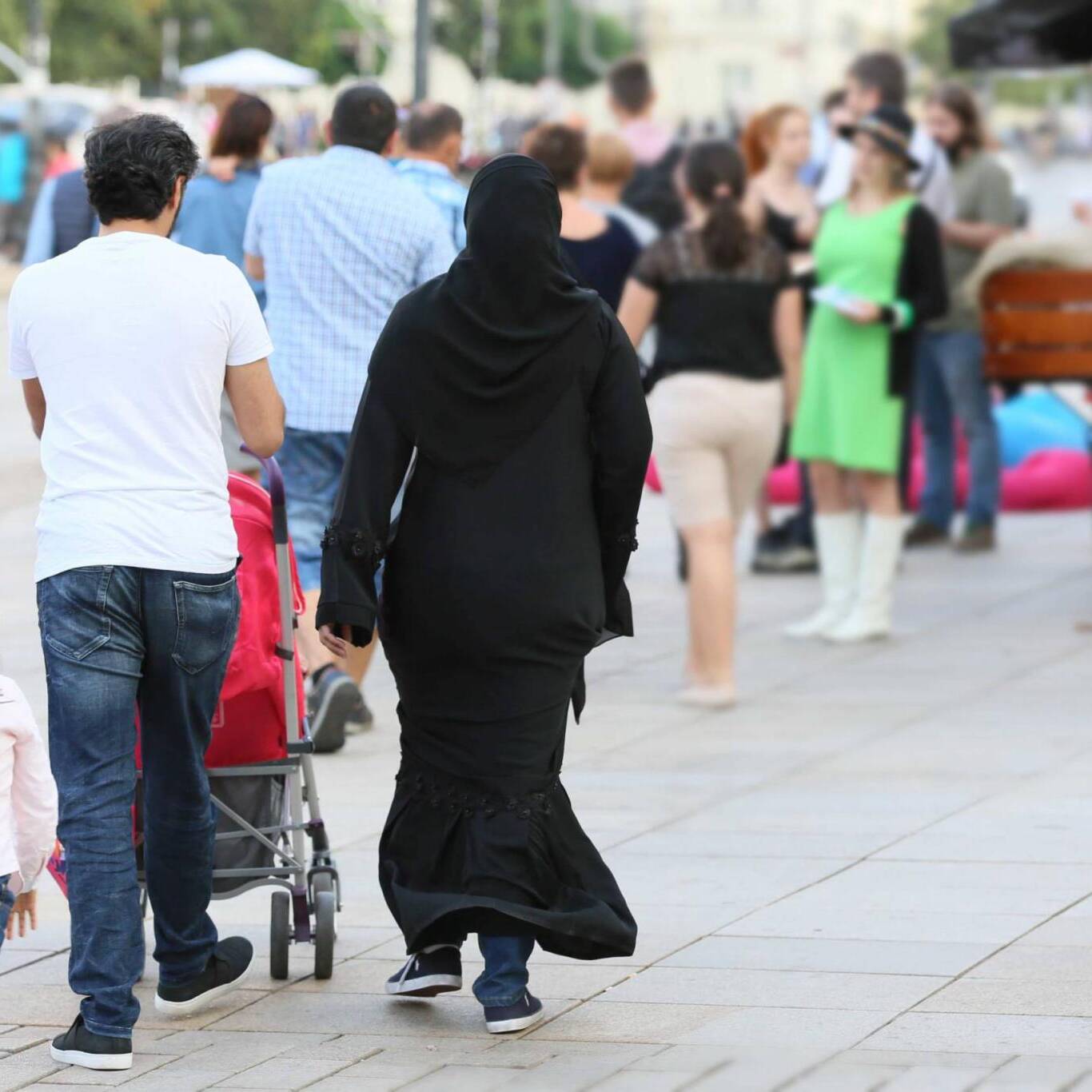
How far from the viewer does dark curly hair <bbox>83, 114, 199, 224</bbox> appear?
4672mm

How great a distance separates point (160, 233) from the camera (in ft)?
15.7

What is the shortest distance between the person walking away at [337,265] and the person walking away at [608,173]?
3.08 m

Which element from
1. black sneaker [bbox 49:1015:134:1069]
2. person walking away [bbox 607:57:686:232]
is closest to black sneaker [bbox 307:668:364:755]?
black sneaker [bbox 49:1015:134:1069]

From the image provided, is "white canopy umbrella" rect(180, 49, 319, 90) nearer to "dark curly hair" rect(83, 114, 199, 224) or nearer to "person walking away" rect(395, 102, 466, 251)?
"person walking away" rect(395, 102, 466, 251)

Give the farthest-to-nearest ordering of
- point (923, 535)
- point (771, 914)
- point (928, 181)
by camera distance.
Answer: point (923, 535) < point (928, 181) < point (771, 914)

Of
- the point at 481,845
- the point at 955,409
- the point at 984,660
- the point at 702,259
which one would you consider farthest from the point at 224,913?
the point at 955,409

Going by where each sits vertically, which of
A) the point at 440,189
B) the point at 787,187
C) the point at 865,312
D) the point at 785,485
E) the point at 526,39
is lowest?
the point at 785,485

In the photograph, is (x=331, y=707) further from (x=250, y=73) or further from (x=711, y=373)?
(x=250, y=73)

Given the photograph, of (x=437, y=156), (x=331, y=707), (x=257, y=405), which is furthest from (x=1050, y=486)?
(x=257, y=405)

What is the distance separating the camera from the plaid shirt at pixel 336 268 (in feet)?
25.6

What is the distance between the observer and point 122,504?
15.2ft

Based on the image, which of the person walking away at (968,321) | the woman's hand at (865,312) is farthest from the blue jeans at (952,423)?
the woman's hand at (865,312)

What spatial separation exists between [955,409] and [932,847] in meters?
5.90

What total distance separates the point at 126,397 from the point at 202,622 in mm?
447
